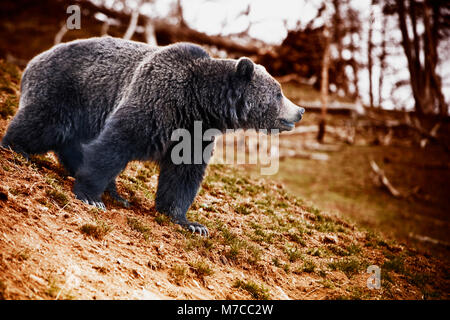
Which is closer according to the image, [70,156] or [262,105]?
[262,105]

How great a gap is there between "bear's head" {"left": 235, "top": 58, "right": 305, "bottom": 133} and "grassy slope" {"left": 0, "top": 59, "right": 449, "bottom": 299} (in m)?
1.57

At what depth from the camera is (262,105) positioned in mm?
4969

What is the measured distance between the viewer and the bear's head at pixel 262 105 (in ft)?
16.0

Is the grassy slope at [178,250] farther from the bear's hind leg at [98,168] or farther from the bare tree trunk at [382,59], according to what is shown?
the bare tree trunk at [382,59]

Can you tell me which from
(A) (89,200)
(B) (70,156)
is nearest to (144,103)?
(A) (89,200)

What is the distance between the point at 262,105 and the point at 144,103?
1624 millimetres

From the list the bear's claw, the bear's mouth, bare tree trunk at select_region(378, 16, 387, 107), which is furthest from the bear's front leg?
bare tree trunk at select_region(378, 16, 387, 107)

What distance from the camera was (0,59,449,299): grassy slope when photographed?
289 centimetres

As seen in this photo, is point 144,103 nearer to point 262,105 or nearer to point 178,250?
point 262,105

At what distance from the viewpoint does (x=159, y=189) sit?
4.95m

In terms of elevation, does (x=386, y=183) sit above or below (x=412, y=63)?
below
